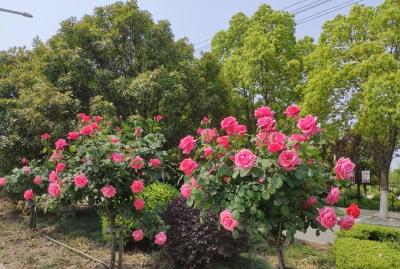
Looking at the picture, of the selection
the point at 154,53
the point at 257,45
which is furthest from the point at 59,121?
the point at 257,45

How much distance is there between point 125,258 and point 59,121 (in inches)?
168

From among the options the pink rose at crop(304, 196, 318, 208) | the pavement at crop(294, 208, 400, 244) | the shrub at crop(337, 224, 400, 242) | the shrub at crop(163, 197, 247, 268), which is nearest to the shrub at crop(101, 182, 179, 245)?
the shrub at crop(163, 197, 247, 268)

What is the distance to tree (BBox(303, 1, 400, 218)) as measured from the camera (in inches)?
586

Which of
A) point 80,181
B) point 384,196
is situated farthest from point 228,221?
point 384,196

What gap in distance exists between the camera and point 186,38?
44.4 feet

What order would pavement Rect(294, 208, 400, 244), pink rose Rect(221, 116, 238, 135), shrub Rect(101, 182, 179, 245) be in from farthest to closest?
pavement Rect(294, 208, 400, 244) → shrub Rect(101, 182, 179, 245) → pink rose Rect(221, 116, 238, 135)

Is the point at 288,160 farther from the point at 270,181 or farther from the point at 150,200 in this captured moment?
the point at 150,200

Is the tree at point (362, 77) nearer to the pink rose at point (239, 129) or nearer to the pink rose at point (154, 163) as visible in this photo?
the pink rose at point (154, 163)

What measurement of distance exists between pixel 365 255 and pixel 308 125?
147 inches

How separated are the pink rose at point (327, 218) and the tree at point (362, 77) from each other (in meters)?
12.6

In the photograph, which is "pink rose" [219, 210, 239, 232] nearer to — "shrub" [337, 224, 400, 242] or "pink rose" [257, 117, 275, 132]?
"pink rose" [257, 117, 275, 132]

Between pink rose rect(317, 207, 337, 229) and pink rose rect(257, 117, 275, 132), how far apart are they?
0.76 meters

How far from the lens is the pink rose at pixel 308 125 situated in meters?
3.21

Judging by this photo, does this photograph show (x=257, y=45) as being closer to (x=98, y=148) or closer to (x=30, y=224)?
(x=30, y=224)
